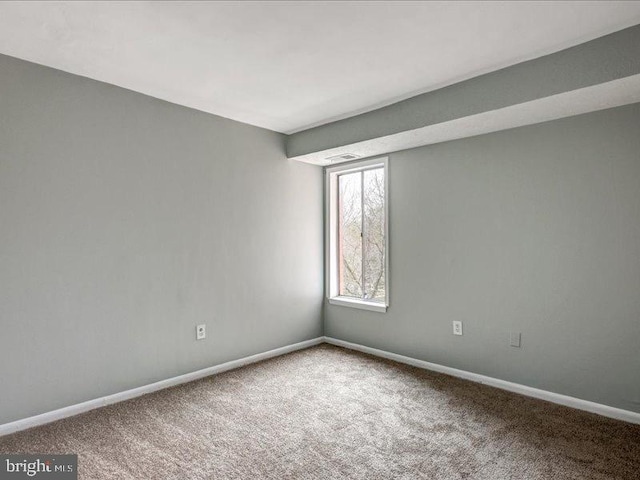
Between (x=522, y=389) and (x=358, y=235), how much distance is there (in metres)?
2.12

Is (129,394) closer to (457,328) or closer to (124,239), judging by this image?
(124,239)

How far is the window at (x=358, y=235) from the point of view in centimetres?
413

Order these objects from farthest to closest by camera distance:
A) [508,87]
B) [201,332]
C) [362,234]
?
[362,234] → [201,332] → [508,87]

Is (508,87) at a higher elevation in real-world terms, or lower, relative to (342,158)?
higher

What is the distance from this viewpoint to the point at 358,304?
4184 mm

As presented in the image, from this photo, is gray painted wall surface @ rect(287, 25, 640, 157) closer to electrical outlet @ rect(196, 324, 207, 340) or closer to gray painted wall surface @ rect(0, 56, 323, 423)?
gray painted wall surface @ rect(0, 56, 323, 423)

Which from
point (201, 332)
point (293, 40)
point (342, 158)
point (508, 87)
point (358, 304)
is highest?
point (293, 40)

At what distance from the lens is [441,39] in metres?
2.26

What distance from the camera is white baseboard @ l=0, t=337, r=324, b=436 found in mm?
2469

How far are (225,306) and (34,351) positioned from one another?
1.45 metres

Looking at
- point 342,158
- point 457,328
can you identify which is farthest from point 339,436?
point 342,158

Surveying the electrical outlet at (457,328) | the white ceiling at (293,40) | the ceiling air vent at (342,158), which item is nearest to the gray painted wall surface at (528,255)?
the electrical outlet at (457,328)

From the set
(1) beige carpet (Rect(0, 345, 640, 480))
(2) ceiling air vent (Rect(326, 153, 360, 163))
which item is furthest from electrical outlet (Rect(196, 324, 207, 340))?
(2) ceiling air vent (Rect(326, 153, 360, 163))

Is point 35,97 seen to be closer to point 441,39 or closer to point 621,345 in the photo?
point 441,39
